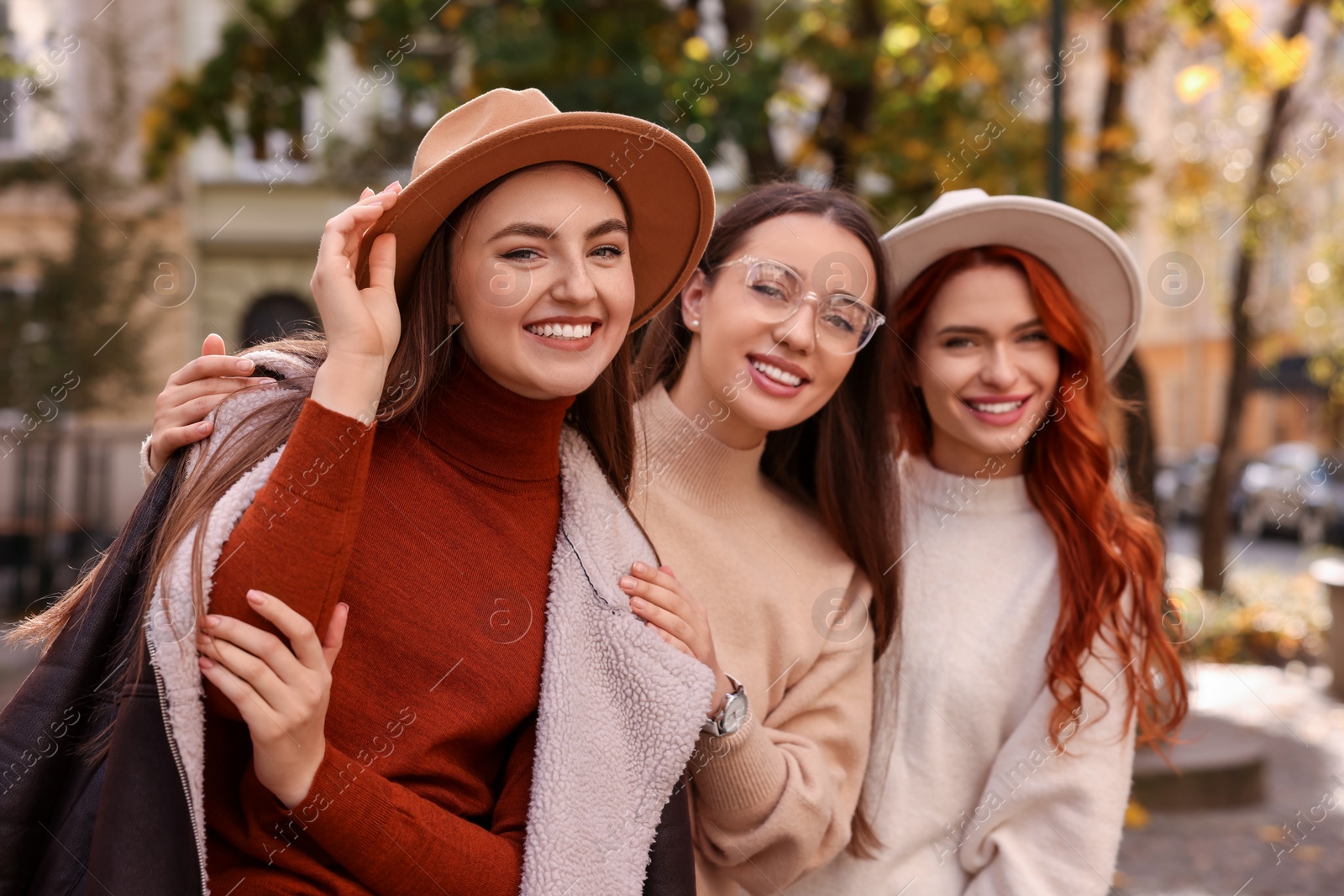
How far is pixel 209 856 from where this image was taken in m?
1.65

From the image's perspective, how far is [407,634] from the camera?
1.75m

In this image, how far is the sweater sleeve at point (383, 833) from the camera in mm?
1583

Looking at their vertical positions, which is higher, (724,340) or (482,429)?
(724,340)

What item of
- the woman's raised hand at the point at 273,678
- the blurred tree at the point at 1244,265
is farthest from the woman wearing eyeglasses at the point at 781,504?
the blurred tree at the point at 1244,265

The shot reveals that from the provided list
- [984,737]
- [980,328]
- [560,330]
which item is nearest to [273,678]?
[560,330]

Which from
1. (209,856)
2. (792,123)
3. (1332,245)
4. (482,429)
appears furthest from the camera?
(1332,245)

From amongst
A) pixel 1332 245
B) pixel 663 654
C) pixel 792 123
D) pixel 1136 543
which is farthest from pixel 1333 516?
pixel 663 654

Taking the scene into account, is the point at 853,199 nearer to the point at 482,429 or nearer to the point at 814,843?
the point at 482,429

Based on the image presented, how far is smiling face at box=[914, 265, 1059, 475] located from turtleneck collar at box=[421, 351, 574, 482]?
95 cm

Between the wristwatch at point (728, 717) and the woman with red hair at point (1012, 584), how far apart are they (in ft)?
1.79

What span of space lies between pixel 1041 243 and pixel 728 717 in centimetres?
126

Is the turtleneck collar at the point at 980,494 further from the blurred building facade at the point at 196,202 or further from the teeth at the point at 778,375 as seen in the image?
the blurred building facade at the point at 196,202

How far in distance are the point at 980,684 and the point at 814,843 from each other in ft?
1.70

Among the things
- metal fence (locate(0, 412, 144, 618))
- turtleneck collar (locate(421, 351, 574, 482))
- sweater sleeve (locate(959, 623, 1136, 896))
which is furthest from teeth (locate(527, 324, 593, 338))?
metal fence (locate(0, 412, 144, 618))
